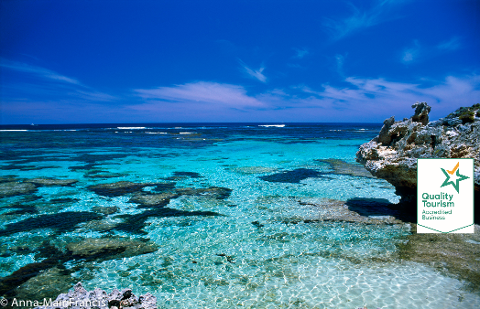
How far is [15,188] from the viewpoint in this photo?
13.1 m

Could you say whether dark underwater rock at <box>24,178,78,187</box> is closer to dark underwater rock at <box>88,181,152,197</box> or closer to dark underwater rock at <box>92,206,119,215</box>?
dark underwater rock at <box>88,181,152,197</box>

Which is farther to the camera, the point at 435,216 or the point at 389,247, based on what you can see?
the point at 435,216

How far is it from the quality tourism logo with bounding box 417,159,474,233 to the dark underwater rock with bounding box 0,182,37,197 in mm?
15177

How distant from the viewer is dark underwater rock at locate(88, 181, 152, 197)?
40.4 feet

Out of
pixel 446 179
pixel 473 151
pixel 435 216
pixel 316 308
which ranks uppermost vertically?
pixel 473 151

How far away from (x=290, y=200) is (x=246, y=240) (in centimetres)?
404

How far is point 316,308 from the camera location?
4.91 m

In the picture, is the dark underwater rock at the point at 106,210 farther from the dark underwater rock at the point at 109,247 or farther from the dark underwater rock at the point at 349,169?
the dark underwater rock at the point at 349,169

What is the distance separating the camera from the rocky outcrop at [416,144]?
756 centimetres

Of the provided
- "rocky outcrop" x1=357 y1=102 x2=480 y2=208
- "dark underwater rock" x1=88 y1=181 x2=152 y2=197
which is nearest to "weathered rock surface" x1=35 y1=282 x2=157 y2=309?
"rocky outcrop" x1=357 y1=102 x2=480 y2=208

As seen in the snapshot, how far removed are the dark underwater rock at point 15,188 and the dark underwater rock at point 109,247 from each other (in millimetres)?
7349

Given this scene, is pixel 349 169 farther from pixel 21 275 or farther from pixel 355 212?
pixel 21 275

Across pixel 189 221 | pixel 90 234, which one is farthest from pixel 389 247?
pixel 90 234

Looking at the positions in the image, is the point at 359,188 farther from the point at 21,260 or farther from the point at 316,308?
the point at 21,260
